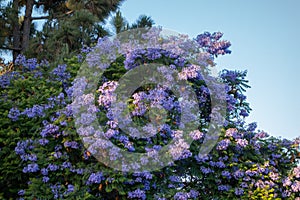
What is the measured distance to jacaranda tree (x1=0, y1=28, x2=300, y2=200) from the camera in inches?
171

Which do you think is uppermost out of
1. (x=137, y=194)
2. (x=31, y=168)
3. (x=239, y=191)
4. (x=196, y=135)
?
(x=196, y=135)

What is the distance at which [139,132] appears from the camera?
4.52m

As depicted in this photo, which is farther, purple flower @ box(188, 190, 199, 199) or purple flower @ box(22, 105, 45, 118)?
purple flower @ box(188, 190, 199, 199)

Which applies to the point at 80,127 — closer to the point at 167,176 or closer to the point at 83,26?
the point at 167,176

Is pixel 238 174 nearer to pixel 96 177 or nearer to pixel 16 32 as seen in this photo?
pixel 96 177

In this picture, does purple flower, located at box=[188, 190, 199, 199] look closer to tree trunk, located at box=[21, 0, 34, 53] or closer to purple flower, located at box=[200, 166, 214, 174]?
purple flower, located at box=[200, 166, 214, 174]

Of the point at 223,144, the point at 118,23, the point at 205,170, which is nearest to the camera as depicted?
the point at 205,170

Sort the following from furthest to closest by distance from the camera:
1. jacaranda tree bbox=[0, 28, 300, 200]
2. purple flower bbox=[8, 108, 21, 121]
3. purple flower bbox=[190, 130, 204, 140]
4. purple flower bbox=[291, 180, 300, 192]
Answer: purple flower bbox=[291, 180, 300, 192] → purple flower bbox=[8, 108, 21, 121] → purple flower bbox=[190, 130, 204, 140] → jacaranda tree bbox=[0, 28, 300, 200]

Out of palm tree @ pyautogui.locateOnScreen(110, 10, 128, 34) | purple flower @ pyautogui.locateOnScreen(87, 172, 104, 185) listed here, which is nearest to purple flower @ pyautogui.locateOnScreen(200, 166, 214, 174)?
purple flower @ pyautogui.locateOnScreen(87, 172, 104, 185)

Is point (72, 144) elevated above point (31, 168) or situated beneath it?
elevated above

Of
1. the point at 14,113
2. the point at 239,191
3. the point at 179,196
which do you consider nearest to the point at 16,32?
the point at 14,113

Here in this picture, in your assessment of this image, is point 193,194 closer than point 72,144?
No

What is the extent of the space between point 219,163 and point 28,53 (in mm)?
8225

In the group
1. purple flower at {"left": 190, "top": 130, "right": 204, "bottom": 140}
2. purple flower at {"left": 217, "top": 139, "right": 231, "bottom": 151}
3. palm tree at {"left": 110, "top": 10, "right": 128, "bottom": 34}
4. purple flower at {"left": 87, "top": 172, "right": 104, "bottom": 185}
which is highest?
palm tree at {"left": 110, "top": 10, "right": 128, "bottom": 34}
